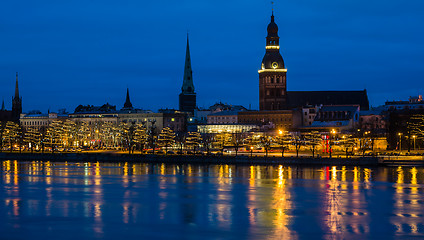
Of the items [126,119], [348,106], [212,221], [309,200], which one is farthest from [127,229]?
[126,119]

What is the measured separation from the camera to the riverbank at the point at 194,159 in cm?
7038

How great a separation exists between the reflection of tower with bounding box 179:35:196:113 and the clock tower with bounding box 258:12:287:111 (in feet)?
90.7

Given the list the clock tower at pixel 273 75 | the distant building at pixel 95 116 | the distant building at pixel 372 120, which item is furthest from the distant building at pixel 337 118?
the distant building at pixel 95 116

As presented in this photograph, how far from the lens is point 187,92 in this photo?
165625 millimetres

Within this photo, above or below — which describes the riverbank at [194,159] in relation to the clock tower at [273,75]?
below

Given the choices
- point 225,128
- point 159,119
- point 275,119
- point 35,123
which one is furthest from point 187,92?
point 35,123

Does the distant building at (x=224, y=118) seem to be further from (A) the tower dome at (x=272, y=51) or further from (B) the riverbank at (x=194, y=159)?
(B) the riverbank at (x=194, y=159)

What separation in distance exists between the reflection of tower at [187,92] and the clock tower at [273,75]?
27653 millimetres

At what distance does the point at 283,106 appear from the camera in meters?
139

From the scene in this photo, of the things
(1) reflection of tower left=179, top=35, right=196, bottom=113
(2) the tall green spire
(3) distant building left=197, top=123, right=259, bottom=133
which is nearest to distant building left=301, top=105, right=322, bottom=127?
(3) distant building left=197, top=123, right=259, bottom=133

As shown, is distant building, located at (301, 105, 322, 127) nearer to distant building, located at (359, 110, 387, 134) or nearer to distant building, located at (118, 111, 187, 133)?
distant building, located at (359, 110, 387, 134)

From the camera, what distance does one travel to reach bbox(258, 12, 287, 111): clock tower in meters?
132

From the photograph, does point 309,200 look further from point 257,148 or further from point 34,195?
point 257,148

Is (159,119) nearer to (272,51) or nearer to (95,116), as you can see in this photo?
(95,116)
